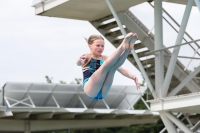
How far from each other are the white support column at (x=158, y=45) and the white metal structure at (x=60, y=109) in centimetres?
1648

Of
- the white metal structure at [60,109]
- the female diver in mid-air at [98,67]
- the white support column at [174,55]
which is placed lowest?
the female diver in mid-air at [98,67]

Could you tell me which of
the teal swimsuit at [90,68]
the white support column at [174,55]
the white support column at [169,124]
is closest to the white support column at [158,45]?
the white support column at [174,55]

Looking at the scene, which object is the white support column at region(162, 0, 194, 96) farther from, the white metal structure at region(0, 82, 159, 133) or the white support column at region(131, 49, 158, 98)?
the white metal structure at region(0, 82, 159, 133)

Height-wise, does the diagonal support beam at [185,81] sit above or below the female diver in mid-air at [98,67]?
above

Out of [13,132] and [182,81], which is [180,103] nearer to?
[182,81]

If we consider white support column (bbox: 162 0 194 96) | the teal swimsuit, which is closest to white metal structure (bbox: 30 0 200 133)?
white support column (bbox: 162 0 194 96)

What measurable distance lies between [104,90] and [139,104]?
76459 mm

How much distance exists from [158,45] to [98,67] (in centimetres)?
1677

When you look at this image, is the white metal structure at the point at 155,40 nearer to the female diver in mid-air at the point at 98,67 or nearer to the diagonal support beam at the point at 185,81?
the diagonal support beam at the point at 185,81

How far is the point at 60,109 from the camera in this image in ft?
149

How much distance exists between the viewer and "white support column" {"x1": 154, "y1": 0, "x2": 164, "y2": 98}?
28.2 metres

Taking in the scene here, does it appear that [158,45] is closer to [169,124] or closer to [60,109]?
[169,124]

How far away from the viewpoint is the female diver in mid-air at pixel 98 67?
38.1 feet

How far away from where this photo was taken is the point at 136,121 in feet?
183
